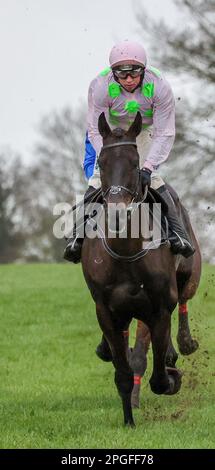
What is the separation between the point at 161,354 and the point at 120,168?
1916 mm

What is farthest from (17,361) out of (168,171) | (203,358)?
(168,171)

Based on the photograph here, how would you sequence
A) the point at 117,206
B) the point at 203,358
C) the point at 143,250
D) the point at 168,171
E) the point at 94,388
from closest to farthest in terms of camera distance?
the point at 117,206, the point at 143,250, the point at 94,388, the point at 203,358, the point at 168,171

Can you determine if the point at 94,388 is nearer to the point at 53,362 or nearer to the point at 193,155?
the point at 53,362

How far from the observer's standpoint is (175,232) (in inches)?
351

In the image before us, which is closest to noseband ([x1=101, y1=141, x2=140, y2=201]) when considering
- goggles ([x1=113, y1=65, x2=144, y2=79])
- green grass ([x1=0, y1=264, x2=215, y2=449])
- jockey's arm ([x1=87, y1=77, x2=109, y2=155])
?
jockey's arm ([x1=87, y1=77, x2=109, y2=155])

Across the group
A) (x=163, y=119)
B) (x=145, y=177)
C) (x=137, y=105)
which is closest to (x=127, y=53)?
(x=137, y=105)

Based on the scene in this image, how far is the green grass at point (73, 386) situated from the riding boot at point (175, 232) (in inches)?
63.6

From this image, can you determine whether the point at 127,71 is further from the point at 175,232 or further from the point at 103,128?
the point at 175,232

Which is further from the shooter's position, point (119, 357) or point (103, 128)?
point (119, 357)

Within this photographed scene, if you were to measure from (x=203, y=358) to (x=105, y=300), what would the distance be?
751 cm

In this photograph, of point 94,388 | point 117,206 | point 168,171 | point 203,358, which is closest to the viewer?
point 117,206

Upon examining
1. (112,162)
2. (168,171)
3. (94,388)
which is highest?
(168,171)

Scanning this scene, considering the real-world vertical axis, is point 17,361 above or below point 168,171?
below

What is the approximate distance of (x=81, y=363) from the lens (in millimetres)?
16250
